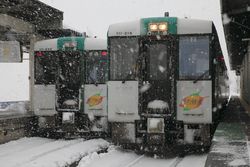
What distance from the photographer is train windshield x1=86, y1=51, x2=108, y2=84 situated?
41.7ft

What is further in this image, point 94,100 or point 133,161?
point 94,100

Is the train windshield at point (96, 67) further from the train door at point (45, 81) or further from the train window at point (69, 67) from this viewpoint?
the train door at point (45, 81)

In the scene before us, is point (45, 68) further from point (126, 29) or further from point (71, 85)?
point (126, 29)

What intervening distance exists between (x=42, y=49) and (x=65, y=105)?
1886 millimetres

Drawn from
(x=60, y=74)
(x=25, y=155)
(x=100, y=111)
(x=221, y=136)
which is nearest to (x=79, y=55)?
(x=60, y=74)

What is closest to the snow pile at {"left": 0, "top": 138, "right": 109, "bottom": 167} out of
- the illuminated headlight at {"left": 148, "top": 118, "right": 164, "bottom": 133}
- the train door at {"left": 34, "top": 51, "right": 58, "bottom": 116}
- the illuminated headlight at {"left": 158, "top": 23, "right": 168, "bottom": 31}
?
the train door at {"left": 34, "top": 51, "right": 58, "bottom": 116}

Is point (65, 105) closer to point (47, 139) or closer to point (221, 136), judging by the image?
point (47, 139)

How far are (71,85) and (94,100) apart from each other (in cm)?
90

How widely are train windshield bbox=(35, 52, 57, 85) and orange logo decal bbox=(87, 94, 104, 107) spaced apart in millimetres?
1298

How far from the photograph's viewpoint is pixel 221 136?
30.5ft

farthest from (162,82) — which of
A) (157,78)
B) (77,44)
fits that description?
(77,44)

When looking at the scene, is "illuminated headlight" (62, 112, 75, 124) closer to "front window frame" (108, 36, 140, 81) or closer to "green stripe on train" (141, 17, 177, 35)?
"front window frame" (108, 36, 140, 81)

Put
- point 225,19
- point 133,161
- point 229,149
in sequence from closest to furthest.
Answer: point 229,149 < point 133,161 < point 225,19

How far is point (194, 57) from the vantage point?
9.63 metres
